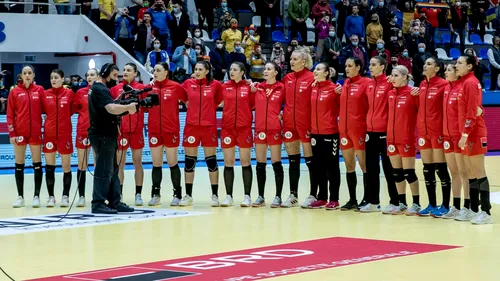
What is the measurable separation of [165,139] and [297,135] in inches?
77.1

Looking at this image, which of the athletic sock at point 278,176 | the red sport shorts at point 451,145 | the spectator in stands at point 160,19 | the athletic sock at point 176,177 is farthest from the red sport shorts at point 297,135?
the spectator in stands at point 160,19

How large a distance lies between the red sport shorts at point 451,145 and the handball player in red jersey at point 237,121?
305 centimetres

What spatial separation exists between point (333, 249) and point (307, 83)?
424 cm

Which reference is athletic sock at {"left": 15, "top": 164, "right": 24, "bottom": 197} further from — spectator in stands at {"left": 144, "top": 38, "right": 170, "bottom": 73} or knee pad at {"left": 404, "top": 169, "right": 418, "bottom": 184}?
spectator in stands at {"left": 144, "top": 38, "right": 170, "bottom": 73}

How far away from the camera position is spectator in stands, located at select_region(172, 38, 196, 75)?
22469 mm

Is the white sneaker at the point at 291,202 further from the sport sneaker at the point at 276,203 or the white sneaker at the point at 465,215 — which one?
the white sneaker at the point at 465,215

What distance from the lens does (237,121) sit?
44.5 ft

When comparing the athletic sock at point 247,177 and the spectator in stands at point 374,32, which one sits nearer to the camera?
the athletic sock at point 247,177

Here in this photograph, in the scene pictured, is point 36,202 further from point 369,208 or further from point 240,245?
point 369,208

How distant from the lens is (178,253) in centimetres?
945

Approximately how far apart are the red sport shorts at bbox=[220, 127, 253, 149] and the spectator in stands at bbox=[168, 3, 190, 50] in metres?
10.4

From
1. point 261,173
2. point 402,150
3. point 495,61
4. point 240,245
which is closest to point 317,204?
point 261,173

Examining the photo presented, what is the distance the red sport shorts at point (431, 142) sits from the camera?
39.7 feet

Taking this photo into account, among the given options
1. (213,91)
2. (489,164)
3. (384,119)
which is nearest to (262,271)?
(384,119)
